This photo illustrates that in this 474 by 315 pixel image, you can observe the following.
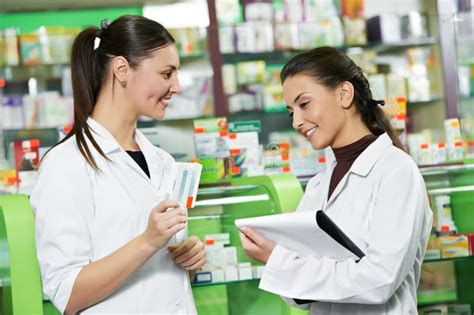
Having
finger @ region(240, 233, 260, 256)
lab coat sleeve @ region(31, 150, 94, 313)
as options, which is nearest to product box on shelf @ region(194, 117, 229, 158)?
finger @ region(240, 233, 260, 256)

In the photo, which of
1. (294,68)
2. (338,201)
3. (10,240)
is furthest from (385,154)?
(10,240)

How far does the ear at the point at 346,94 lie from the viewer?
245 cm

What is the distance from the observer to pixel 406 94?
6.53 metres

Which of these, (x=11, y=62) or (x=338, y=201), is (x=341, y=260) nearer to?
(x=338, y=201)

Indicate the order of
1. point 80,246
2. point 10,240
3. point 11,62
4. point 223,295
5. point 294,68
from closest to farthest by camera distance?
point 80,246 → point 294,68 → point 10,240 → point 223,295 → point 11,62

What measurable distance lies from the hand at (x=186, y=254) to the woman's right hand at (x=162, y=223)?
19cm

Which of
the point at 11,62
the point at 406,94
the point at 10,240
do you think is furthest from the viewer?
the point at 406,94

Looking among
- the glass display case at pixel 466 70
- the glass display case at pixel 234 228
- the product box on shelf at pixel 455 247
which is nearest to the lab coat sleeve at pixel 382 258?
the glass display case at pixel 234 228

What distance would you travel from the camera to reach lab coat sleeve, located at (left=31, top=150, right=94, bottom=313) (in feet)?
7.45

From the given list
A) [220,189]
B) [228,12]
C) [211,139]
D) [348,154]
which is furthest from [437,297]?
[228,12]

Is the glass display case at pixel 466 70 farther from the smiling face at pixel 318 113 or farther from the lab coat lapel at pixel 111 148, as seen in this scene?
the lab coat lapel at pixel 111 148

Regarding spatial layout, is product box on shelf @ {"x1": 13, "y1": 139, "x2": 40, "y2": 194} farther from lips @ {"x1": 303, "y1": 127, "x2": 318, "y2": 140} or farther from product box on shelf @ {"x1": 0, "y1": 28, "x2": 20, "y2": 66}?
product box on shelf @ {"x1": 0, "y1": 28, "x2": 20, "y2": 66}

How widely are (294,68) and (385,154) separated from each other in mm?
384

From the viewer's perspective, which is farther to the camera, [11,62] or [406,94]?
[406,94]
